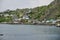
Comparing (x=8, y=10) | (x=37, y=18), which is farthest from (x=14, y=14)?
(x=37, y=18)

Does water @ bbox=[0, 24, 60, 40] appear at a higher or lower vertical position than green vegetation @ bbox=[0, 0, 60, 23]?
lower

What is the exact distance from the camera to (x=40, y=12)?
152ft

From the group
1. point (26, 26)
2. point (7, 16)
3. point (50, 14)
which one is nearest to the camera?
point (7, 16)

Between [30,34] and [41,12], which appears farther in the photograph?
[41,12]

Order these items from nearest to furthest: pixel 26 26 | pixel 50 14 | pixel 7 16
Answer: pixel 7 16
pixel 50 14
pixel 26 26

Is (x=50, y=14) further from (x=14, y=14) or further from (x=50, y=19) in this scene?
(x=14, y=14)

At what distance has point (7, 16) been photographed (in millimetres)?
41938

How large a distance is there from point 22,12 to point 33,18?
215 cm

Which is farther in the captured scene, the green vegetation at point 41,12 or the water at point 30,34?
the green vegetation at point 41,12

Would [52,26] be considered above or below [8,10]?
below

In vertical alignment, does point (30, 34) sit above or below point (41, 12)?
below

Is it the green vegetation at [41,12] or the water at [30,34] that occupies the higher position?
the green vegetation at [41,12]

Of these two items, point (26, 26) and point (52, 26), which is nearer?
point (52, 26)

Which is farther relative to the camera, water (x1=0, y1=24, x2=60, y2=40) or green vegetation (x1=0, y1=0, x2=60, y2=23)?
green vegetation (x1=0, y1=0, x2=60, y2=23)
